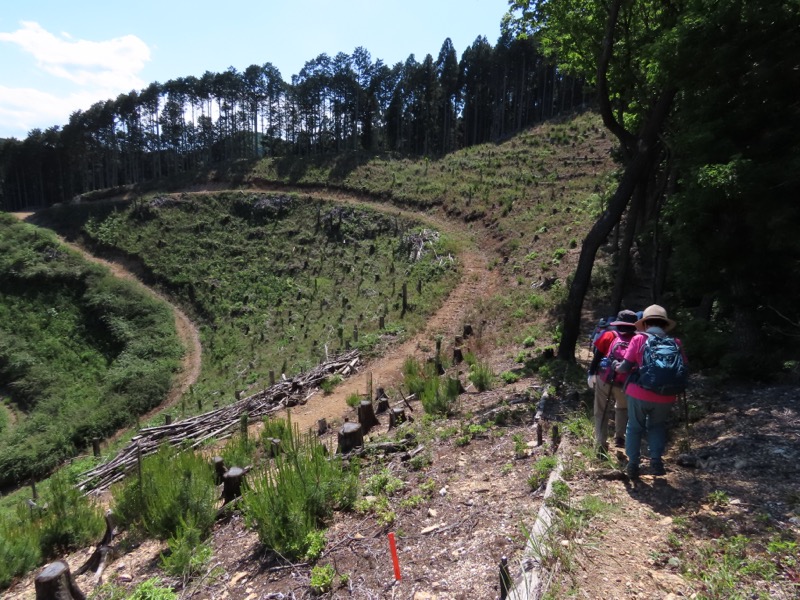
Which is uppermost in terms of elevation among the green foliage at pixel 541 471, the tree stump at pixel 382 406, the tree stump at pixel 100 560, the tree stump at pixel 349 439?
the green foliage at pixel 541 471

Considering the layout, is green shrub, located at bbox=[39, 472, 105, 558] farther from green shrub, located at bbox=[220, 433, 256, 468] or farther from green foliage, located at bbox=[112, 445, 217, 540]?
green shrub, located at bbox=[220, 433, 256, 468]

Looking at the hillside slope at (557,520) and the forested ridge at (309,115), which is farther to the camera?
the forested ridge at (309,115)

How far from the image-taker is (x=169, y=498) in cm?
544

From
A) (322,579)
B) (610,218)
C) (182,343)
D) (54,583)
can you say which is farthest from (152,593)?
(182,343)

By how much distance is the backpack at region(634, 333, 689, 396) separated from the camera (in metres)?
4.50

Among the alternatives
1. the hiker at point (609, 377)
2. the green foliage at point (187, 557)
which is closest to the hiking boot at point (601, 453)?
the hiker at point (609, 377)

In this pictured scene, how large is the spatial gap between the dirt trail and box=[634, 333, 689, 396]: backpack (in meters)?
20.6

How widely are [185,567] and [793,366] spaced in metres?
8.70

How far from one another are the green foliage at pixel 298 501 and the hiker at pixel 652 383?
3029mm

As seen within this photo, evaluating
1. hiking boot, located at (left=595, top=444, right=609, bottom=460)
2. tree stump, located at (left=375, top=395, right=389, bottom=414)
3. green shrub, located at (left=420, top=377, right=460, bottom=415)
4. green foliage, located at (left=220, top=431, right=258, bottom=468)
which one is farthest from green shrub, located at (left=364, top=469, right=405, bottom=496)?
tree stump, located at (left=375, top=395, right=389, bottom=414)

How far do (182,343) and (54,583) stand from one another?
2483cm

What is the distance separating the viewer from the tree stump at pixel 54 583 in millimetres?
4059

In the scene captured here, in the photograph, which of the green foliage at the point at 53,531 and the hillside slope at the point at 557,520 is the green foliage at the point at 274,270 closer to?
the green foliage at the point at 53,531

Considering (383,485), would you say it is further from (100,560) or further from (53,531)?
(53,531)
